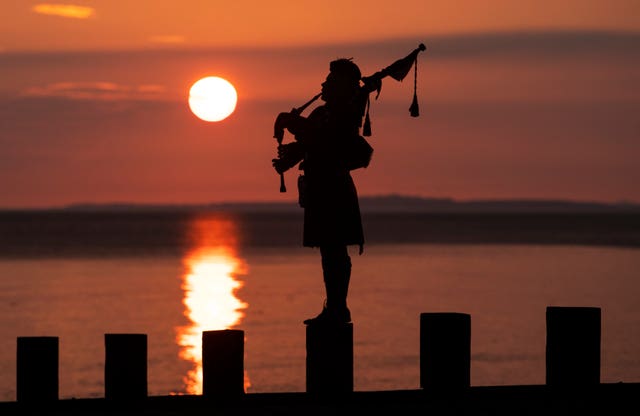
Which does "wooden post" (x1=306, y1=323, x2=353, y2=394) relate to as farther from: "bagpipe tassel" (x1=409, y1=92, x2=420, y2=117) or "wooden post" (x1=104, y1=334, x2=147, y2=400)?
"bagpipe tassel" (x1=409, y1=92, x2=420, y2=117)

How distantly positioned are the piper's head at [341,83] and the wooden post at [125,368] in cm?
272

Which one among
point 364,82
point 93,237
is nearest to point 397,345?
point 364,82

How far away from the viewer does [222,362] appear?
1066 cm

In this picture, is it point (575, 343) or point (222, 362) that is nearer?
point (222, 362)

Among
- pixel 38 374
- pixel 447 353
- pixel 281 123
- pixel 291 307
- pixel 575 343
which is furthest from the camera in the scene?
pixel 291 307

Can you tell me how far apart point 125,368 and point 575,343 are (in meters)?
3.38

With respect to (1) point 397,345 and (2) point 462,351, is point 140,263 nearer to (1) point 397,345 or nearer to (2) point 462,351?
(1) point 397,345

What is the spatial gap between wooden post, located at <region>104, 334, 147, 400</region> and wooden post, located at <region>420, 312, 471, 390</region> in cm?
213

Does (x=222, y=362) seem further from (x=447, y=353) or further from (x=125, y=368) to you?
(x=447, y=353)

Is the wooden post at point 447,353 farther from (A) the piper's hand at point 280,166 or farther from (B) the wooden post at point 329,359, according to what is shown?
(A) the piper's hand at point 280,166

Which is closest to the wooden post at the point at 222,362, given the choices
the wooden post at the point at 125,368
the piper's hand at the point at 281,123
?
the wooden post at the point at 125,368

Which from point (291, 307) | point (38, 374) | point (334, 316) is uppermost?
point (334, 316)

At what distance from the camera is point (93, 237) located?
177250 mm

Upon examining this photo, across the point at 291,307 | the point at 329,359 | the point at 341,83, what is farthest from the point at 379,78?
the point at 291,307
